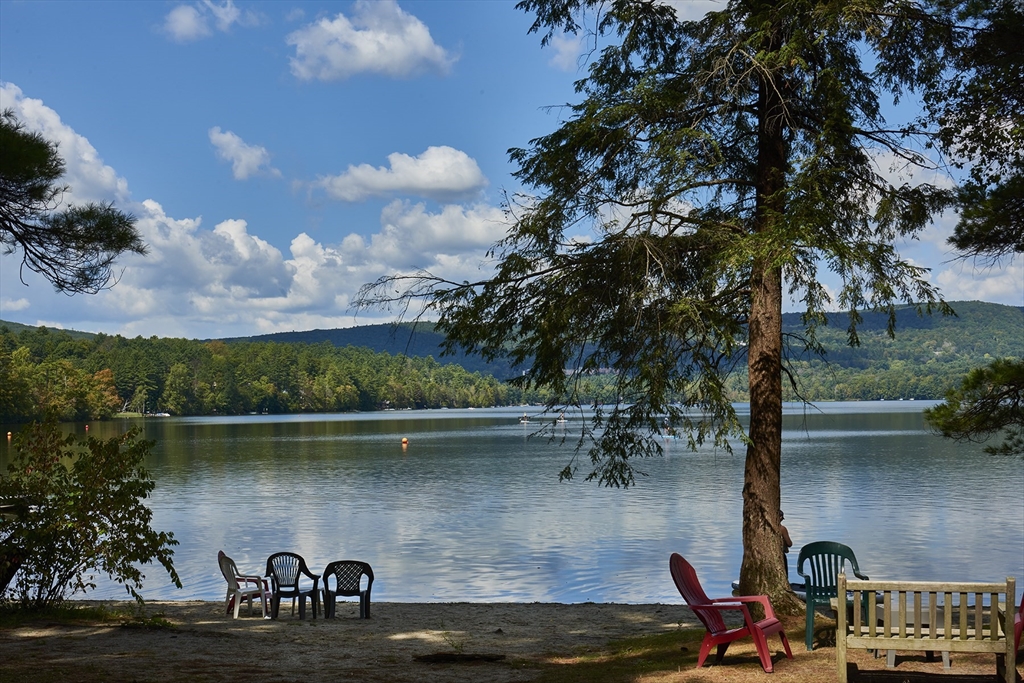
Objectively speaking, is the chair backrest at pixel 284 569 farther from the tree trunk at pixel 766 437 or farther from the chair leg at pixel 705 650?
the chair leg at pixel 705 650

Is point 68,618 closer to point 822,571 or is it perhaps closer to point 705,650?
point 705,650

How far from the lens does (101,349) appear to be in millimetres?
172625

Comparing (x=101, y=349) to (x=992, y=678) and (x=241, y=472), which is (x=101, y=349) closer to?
(x=241, y=472)

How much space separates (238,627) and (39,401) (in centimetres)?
10754

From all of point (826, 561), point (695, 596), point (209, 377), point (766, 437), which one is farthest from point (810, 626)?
point (209, 377)

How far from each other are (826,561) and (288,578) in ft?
20.6

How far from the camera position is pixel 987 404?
1095 cm

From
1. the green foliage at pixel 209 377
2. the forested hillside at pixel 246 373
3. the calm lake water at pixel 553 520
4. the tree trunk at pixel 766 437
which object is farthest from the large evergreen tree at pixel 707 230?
the green foliage at pixel 209 377

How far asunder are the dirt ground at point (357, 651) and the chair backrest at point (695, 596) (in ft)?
1.20

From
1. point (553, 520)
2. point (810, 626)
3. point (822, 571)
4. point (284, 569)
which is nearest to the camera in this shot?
point (810, 626)

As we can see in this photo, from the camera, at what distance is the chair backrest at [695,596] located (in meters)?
7.72

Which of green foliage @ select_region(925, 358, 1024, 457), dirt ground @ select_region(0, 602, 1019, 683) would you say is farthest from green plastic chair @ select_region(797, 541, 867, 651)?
green foliage @ select_region(925, 358, 1024, 457)

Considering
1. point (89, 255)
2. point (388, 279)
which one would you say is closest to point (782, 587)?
point (388, 279)

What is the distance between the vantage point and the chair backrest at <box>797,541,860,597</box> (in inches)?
349
